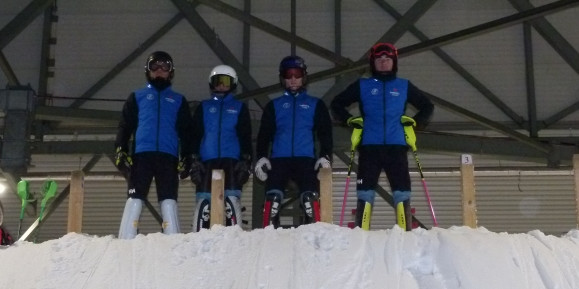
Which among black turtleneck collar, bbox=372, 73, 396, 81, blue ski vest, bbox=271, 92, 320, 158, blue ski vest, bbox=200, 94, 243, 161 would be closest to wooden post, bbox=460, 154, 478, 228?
black turtleneck collar, bbox=372, 73, 396, 81

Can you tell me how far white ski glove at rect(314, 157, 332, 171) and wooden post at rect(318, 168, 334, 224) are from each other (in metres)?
0.04

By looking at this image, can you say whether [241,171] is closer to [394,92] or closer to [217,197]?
[217,197]

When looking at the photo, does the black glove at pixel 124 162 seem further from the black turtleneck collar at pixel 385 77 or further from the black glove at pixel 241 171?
the black turtleneck collar at pixel 385 77

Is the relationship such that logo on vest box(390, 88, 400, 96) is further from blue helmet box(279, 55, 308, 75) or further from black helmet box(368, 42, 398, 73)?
blue helmet box(279, 55, 308, 75)

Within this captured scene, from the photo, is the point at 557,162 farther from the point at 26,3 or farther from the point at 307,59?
the point at 26,3

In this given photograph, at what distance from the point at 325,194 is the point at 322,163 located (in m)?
0.27

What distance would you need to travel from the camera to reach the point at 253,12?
12.5 meters

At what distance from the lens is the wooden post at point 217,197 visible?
5.99m

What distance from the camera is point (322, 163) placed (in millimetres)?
6148

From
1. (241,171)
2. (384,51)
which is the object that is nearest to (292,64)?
(384,51)

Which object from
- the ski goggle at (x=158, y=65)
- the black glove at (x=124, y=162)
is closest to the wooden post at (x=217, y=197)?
the black glove at (x=124, y=162)

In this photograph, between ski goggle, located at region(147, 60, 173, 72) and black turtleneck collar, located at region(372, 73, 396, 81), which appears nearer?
black turtleneck collar, located at region(372, 73, 396, 81)

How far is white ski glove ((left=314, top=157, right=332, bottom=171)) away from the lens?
6125 millimetres

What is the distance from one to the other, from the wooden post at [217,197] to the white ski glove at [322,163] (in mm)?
824
